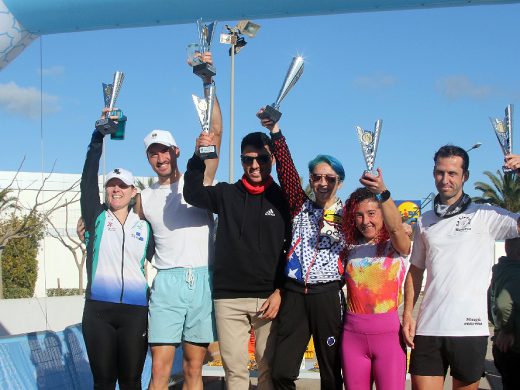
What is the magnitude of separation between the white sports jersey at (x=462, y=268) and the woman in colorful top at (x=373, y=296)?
0.19m

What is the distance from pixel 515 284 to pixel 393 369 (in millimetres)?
1423

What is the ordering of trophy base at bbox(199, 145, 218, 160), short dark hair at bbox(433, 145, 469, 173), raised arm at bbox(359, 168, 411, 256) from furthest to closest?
trophy base at bbox(199, 145, 218, 160)
short dark hair at bbox(433, 145, 469, 173)
raised arm at bbox(359, 168, 411, 256)

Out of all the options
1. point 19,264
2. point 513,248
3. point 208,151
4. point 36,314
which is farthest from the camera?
point 19,264

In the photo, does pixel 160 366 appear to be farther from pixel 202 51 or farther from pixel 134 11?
→ pixel 134 11

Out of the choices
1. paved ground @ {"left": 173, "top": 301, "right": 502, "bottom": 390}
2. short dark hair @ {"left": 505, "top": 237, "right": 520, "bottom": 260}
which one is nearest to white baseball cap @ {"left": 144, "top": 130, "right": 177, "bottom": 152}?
short dark hair @ {"left": 505, "top": 237, "right": 520, "bottom": 260}

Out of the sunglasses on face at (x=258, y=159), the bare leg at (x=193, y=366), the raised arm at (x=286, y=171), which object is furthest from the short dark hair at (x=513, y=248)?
the bare leg at (x=193, y=366)

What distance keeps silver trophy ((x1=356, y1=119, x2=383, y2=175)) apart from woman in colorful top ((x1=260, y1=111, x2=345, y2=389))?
458 mm

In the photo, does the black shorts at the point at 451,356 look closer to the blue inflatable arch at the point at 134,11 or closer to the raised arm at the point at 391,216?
the raised arm at the point at 391,216

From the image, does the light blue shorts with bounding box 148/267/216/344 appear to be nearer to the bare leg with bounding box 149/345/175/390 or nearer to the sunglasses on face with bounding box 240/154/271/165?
the bare leg with bounding box 149/345/175/390

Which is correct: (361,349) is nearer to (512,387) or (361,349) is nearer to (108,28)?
(512,387)

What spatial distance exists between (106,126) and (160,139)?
0.35m

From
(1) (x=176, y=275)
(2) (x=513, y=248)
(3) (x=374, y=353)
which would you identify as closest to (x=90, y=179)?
(1) (x=176, y=275)

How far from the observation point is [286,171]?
4.39 m

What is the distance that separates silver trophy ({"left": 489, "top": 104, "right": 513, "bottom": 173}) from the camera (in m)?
3.88
